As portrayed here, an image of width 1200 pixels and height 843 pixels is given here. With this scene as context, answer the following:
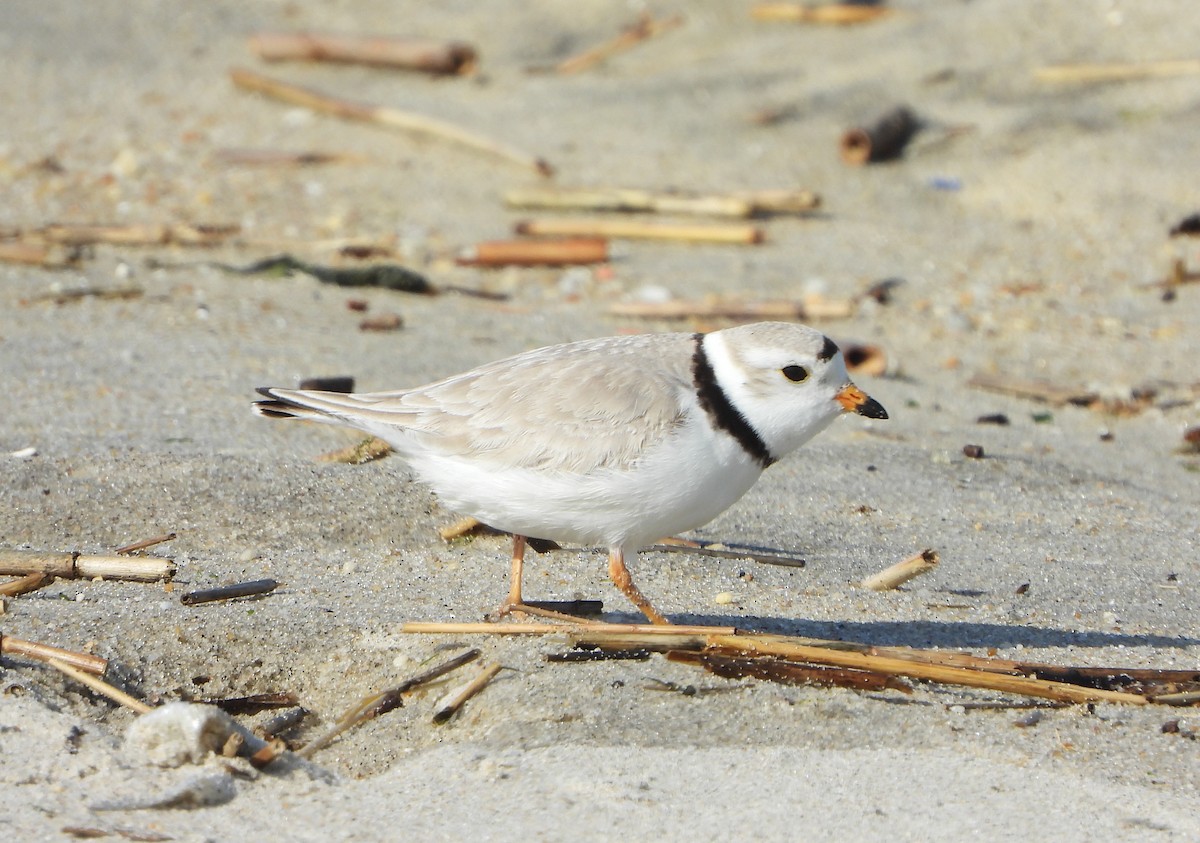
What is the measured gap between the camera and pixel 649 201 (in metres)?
7.95

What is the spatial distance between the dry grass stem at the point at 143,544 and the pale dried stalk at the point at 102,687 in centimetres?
79

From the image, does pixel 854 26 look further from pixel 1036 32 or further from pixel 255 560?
pixel 255 560

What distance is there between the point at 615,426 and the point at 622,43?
731 centimetres

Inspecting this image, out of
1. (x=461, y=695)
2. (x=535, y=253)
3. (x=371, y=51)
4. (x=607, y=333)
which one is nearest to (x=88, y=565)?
(x=461, y=695)

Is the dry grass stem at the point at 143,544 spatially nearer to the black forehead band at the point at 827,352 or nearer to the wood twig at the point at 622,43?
the black forehead band at the point at 827,352

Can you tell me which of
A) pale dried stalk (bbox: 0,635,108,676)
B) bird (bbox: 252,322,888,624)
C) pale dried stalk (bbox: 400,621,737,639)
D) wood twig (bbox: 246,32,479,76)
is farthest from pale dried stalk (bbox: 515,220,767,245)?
pale dried stalk (bbox: 0,635,108,676)

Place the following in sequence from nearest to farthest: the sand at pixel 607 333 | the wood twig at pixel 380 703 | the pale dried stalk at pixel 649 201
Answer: the sand at pixel 607 333, the wood twig at pixel 380 703, the pale dried stalk at pixel 649 201

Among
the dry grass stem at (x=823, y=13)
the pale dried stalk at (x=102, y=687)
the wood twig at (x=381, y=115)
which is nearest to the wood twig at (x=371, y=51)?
the wood twig at (x=381, y=115)

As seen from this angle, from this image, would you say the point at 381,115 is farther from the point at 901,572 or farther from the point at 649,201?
the point at 901,572

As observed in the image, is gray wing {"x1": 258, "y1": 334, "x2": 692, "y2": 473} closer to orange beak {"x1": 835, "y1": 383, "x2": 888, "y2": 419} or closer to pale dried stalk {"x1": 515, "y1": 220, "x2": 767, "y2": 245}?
orange beak {"x1": 835, "y1": 383, "x2": 888, "y2": 419}

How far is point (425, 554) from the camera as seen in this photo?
429 cm

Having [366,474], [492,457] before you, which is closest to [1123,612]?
[492,457]

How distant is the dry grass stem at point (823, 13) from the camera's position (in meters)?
10.0

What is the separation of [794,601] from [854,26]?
694 cm
